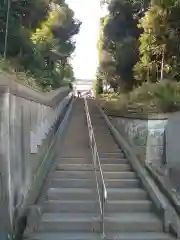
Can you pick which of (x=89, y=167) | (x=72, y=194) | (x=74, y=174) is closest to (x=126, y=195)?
(x=72, y=194)

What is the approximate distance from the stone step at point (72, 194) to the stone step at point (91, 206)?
33 cm

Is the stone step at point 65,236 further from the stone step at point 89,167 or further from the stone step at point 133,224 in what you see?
the stone step at point 89,167

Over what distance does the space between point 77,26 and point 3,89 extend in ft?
127

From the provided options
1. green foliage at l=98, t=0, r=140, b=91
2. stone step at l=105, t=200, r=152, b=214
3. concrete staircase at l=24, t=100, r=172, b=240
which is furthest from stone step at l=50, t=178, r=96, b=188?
green foliage at l=98, t=0, r=140, b=91

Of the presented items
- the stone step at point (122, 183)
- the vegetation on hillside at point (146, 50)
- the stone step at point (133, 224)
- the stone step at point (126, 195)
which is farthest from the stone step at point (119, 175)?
the vegetation on hillside at point (146, 50)

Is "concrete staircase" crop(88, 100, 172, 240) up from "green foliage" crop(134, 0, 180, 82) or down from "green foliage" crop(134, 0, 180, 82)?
down

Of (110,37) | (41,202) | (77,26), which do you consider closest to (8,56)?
(41,202)

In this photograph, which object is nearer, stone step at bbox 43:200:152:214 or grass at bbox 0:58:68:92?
grass at bbox 0:58:68:92

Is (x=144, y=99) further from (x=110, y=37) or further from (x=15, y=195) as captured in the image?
(x=110, y=37)

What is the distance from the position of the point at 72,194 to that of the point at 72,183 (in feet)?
1.94

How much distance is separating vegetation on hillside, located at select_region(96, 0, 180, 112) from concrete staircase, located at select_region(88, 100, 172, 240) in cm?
460

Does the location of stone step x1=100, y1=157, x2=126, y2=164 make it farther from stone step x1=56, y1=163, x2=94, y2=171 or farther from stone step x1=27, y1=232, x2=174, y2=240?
stone step x1=27, y1=232, x2=174, y2=240

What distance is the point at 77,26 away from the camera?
44406mm

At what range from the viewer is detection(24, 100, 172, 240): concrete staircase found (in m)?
7.30
